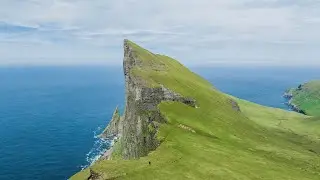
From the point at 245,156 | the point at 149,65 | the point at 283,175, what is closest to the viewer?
the point at 283,175

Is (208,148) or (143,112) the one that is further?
(143,112)

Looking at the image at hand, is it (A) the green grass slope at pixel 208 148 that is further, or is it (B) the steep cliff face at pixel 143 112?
(B) the steep cliff face at pixel 143 112

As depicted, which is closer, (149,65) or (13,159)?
(149,65)

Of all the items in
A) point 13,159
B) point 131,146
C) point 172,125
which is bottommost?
point 13,159

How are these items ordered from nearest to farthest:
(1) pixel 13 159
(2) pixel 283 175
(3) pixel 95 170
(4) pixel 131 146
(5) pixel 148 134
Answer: (3) pixel 95 170 → (2) pixel 283 175 → (5) pixel 148 134 → (4) pixel 131 146 → (1) pixel 13 159

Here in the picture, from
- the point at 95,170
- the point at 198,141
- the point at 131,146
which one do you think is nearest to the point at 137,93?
the point at 131,146

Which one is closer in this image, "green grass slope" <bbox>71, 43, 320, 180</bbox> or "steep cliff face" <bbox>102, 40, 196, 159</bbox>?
"green grass slope" <bbox>71, 43, 320, 180</bbox>

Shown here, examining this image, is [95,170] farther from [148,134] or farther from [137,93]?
[137,93]

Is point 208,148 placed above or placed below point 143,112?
below
